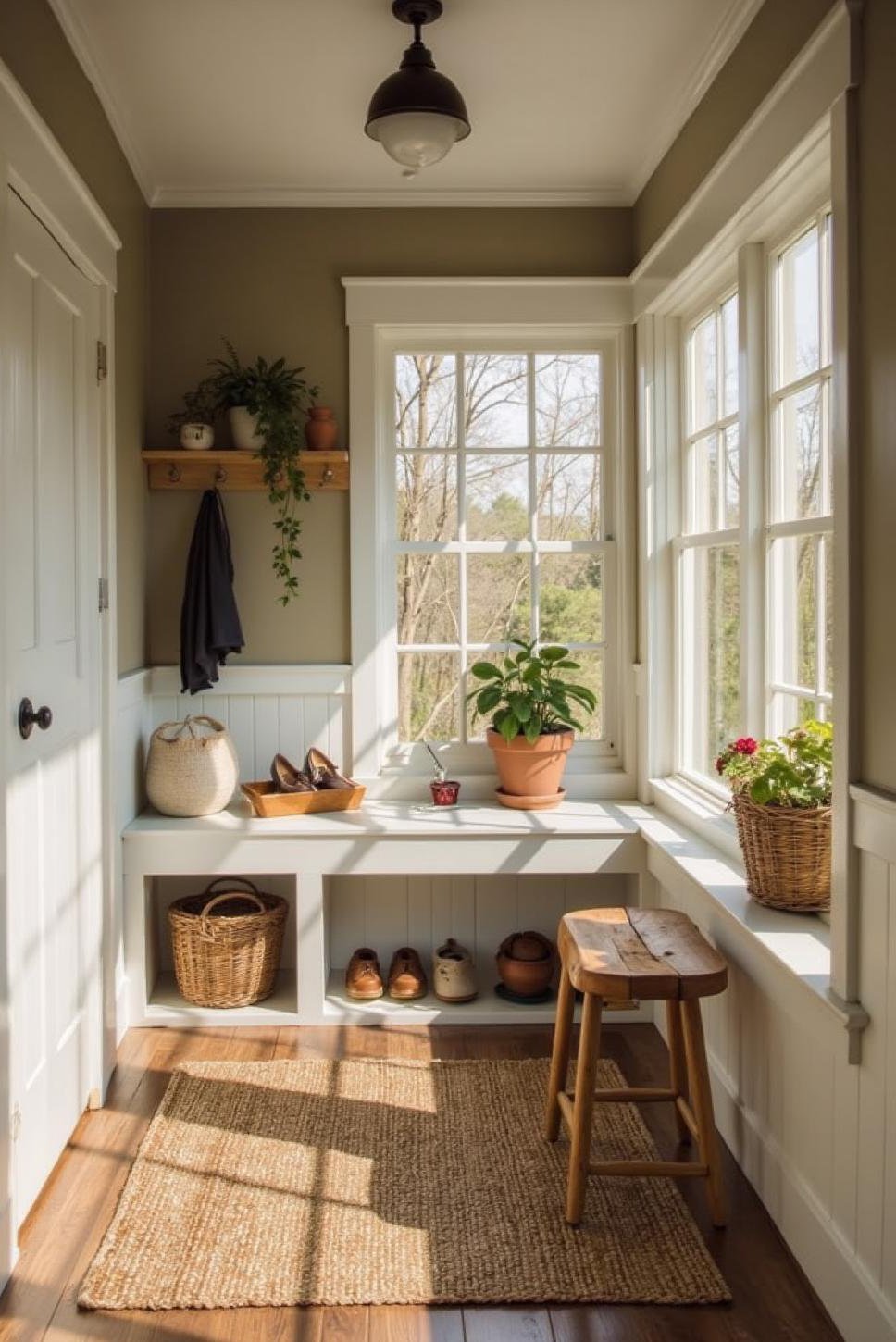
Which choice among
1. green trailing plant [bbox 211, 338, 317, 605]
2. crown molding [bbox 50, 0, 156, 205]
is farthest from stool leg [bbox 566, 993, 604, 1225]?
crown molding [bbox 50, 0, 156, 205]

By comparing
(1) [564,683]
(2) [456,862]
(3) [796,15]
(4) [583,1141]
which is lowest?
(4) [583,1141]

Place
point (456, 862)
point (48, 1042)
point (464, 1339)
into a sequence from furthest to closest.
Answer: point (456, 862) → point (48, 1042) → point (464, 1339)

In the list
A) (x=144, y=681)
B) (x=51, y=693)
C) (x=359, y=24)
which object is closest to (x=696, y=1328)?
(x=51, y=693)

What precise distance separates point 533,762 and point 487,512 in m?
0.92

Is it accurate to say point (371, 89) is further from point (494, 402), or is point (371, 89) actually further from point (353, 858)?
point (353, 858)

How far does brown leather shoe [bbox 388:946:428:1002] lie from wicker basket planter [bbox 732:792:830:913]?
4.82 ft

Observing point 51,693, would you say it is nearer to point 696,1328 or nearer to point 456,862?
point 456,862

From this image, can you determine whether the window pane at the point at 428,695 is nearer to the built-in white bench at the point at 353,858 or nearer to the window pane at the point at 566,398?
the built-in white bench at the point at 353,858

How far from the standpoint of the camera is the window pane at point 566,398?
403cm

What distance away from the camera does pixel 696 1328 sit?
208 centimetres

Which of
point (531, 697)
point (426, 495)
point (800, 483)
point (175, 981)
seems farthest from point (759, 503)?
point (175, 981)

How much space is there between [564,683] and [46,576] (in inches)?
71.5

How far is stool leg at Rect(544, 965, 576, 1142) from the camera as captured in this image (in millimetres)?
2787

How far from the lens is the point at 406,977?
3.69 metres
